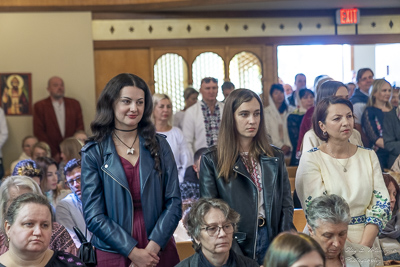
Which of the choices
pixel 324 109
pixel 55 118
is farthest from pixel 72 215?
pixel 55 118

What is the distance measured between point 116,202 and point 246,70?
6.91 m

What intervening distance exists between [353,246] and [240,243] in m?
0.61

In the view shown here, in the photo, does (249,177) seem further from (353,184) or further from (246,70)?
(246,70)

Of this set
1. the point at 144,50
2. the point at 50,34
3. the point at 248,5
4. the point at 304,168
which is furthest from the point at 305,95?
the point at 304,168

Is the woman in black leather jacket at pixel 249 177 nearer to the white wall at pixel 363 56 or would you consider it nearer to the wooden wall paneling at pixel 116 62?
the wooden wall paneling at pixel 116 62

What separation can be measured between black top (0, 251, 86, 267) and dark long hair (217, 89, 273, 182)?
898 millimetres

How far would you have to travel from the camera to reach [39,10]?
8.94 meters

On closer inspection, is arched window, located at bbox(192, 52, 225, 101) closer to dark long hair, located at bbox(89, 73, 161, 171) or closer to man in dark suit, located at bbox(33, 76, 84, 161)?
man in dark suit, located at bbox(33, 76, 84, 161)

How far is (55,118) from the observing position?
8836mm

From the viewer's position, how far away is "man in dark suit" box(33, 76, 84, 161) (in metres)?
8.80

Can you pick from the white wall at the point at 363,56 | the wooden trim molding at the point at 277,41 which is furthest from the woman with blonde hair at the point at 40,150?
the white wall at the point at 363,56

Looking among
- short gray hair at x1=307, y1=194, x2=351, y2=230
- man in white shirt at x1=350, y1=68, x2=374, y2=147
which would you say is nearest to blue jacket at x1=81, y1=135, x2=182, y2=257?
short gray hair at x1=307, y1=194, x2=351, y2=230

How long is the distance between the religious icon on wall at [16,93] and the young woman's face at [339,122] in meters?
6.20

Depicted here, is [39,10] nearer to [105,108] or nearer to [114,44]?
[114,44]
